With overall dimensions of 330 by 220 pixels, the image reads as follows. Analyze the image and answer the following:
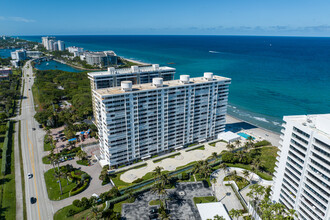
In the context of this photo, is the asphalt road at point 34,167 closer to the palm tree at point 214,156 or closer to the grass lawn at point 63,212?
the grass lawn at point 63,212

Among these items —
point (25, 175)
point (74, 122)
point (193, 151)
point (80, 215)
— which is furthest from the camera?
point (74, 122)

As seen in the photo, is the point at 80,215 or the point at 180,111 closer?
the point at 80,215

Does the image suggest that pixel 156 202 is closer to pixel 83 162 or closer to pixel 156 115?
pixel 156 115

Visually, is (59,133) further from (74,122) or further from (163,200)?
(163,200)

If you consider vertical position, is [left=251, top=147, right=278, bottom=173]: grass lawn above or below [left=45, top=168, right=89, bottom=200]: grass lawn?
above

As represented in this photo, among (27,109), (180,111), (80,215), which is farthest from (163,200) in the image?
(27,109)

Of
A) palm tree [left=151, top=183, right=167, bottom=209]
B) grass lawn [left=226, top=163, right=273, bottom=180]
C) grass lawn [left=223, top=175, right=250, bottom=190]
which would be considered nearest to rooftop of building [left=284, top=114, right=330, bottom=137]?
grass lawn [left=223, top=175, right=250, bottom=190]

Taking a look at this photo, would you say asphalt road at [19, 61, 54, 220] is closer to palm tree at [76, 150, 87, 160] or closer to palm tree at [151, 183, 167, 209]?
palm tree at [76, 150, 87, 160]
